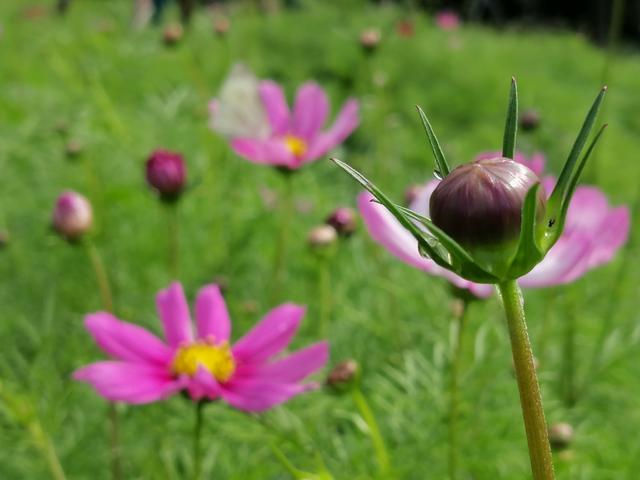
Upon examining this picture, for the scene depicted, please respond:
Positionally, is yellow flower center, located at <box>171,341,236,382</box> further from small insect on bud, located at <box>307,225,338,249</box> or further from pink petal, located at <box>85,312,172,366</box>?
small insect on bud, located at <box>307,225,338,249</box>

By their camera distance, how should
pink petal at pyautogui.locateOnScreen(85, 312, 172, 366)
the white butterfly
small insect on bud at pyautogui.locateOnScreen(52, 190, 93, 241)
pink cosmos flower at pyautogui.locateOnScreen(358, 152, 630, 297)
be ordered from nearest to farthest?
pink cosmos flower at pyautogui.locateOnScreen(358, 152, 630, 297), pink petal at pyautogui.locateOnScreen(85, 312, 172, 366), small insect on bud at pyautogui.locateOnScreen(52, 190, 93, 241), the white butterfly

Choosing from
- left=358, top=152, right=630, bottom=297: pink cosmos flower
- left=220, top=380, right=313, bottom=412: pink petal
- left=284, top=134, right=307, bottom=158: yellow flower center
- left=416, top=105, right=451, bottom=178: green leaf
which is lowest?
left=284, top=134, right=307, bottom=158: yellow flower center

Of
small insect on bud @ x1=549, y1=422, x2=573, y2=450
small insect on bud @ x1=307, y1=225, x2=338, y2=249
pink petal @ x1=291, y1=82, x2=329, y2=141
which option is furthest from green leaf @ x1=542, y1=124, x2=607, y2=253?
pink petal @ x1=291, y1=82, x2=329, y2=141

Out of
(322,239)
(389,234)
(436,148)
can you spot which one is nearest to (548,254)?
(389,234)

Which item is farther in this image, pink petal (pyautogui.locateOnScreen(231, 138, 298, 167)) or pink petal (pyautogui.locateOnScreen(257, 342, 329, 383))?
pink petal (pyautogui.locateOnScreen(231, 138, 298, 167))

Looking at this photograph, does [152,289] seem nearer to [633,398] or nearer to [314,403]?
[314,403]

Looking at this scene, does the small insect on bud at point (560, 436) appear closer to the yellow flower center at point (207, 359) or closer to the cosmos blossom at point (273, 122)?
the yellow flower center at point (207, 359)

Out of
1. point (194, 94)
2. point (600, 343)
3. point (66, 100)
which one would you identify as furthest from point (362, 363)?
point (194, 94)

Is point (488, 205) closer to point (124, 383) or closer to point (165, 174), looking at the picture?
point (124, 383)
